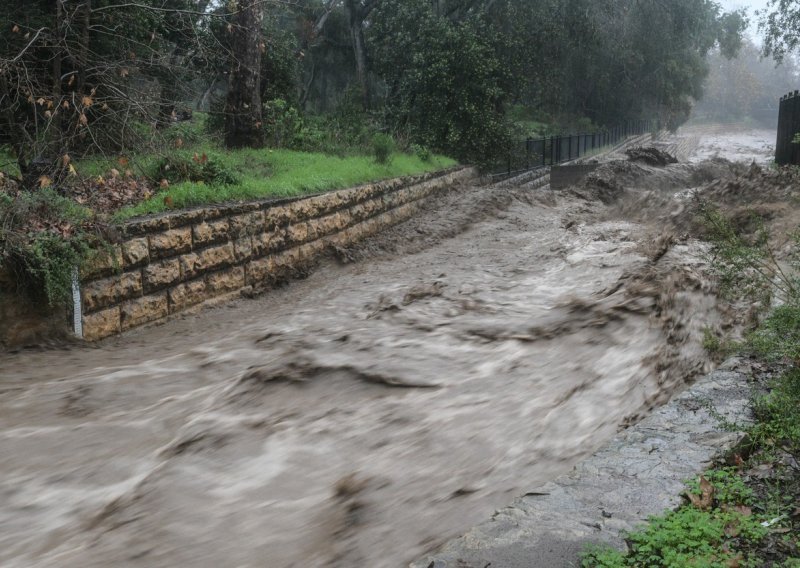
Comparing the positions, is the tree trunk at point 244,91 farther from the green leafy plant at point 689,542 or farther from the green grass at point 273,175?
the green leafy plant at point 689,542

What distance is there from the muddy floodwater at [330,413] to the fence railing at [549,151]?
1450cm

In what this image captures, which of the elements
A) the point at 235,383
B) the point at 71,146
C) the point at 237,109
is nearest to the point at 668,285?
the point at 235,383

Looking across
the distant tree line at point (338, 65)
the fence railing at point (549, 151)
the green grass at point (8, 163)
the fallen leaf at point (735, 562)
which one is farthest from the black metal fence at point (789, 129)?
the fallen leaf at point (735, 562)

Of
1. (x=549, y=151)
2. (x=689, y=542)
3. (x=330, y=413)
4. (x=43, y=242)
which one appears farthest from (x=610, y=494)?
(x=549, y=151)

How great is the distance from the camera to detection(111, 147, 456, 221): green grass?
907cm

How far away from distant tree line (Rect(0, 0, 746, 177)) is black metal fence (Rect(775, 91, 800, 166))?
7.07 metres

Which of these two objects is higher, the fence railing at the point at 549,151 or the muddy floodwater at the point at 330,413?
the fence railing at the point at 549,151

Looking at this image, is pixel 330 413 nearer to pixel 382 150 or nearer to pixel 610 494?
pixel 610 494

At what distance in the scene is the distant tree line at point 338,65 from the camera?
9.18 metres

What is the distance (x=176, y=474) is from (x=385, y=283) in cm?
600

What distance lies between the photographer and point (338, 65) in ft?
119

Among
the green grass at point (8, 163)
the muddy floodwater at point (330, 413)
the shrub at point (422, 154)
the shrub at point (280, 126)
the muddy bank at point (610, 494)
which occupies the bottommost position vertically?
the muddy floodwater at point (330, 413)

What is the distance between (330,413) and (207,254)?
397 cm

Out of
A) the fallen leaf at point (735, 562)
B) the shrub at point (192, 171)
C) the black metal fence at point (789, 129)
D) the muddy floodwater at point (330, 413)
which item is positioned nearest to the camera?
the fallen leaf at point (735, 562)
